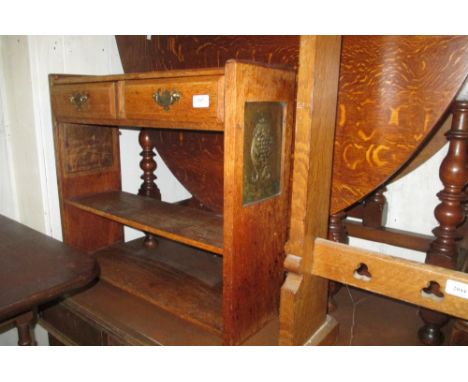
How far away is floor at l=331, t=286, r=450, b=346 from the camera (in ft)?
4.18

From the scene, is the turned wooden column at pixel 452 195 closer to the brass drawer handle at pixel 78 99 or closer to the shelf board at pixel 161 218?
the shelf board at pixel 161 218

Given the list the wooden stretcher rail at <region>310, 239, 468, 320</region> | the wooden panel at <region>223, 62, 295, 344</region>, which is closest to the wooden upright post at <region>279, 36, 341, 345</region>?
the wooden stretcher rail at <region>310, 239, 468, 320</region>

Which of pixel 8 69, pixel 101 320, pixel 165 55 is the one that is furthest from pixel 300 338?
pixel 8 69

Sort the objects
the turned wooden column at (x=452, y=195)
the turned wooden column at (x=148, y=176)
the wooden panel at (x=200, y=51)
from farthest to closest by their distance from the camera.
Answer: the turned wooden column at (x=148, y=176) → the wooden panel at (x=200, y=51) → the turned wooden column at (x=452, y=195)

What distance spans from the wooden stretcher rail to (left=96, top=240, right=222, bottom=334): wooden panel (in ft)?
1.50

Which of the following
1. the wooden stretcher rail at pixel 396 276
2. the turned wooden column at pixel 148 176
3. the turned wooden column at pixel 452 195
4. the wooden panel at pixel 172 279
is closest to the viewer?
the wooden stretcher rail at pixel 396 276

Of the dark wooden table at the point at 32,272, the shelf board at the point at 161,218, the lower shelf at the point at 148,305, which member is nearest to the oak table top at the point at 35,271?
the dark wooden table at the point at 32,272

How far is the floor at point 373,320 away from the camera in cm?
128

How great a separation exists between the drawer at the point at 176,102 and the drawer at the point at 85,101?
0.20ft

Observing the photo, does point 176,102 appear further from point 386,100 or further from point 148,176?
point 148,176

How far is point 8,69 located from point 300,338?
1599 millimetres

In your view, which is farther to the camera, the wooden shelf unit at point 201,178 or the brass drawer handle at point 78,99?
the brass drawer handle at point 78,99

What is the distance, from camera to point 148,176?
1.92 m

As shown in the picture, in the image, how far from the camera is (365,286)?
0.93 m
